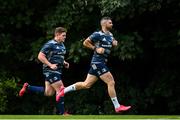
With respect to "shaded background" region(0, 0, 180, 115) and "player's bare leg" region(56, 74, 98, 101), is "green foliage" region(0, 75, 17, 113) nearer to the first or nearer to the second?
"shaded background" region(0, 0, 180, 115)

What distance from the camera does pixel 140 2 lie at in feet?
60.8

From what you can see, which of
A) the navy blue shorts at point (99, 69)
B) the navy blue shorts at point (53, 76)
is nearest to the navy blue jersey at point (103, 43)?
the navy blue shorts at point (99, 69)

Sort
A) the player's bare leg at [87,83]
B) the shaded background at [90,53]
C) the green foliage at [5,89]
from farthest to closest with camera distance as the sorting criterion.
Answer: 1. the green foliage at [5,89]
2. the shaded background at [90,53]
3. the player's bare leg at [87,83]

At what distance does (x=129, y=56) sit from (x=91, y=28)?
176cm

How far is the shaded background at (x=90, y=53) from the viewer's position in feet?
63.5

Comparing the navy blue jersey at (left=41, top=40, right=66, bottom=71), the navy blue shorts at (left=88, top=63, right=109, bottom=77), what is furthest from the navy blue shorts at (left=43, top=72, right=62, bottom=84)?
the navy blue shorts at (left=88, top=63, right=109, bottom=77)

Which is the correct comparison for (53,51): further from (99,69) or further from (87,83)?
(99,69)

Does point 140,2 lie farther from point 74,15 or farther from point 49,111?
point 49,111

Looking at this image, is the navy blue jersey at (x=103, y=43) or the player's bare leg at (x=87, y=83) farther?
the player's bare leg at (x=87, y=83)

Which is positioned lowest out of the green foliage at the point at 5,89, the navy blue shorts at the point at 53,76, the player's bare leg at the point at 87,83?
the player's bare leg at the point at 87,83

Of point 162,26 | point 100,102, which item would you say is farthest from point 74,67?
point 162,26

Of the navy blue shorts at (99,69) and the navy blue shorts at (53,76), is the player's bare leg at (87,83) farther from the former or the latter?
the navy blue shorts at (53,76)

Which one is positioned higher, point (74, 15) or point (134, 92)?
point (74, 15)

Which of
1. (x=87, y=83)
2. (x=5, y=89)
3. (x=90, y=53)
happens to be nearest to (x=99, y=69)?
(x=87, y=83)
